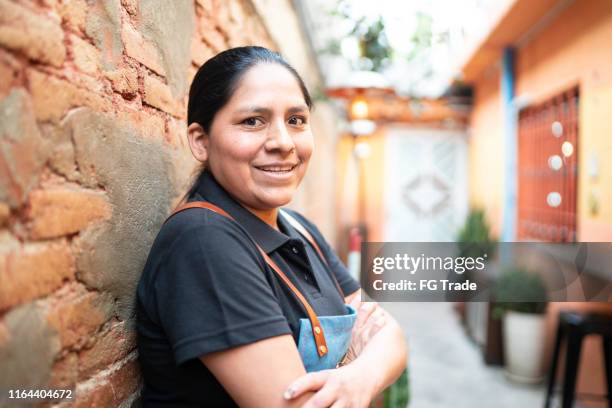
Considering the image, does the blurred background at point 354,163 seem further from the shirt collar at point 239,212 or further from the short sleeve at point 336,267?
the short sleeve at point 336,267

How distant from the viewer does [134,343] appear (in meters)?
1.43

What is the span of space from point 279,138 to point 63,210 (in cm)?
53

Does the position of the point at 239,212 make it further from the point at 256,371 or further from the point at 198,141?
the point at 256,371

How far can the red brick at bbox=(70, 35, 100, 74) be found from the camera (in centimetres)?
112

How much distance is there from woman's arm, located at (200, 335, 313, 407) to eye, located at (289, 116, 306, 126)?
1.95ft

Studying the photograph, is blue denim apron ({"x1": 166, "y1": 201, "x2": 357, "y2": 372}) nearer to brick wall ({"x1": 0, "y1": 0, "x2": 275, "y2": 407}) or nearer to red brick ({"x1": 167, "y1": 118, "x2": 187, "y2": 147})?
brick wall ({"x1": 0, "y1": 0, "x2": 275, "y2": 407})

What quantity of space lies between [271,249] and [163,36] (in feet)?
2.47

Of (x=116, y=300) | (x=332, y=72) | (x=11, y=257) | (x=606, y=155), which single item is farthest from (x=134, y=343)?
(x=332, y=72)

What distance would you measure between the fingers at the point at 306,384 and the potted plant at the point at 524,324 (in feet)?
13.8

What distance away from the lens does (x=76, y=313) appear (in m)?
1.16

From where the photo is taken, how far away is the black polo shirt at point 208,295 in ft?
3.57

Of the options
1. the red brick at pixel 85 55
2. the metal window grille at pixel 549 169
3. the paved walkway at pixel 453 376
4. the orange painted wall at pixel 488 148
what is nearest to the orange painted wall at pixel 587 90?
the metal window grille at pixel 549 169

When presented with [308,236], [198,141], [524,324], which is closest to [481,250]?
[524,324]

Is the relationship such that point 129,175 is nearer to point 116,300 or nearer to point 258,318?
point 116,300
